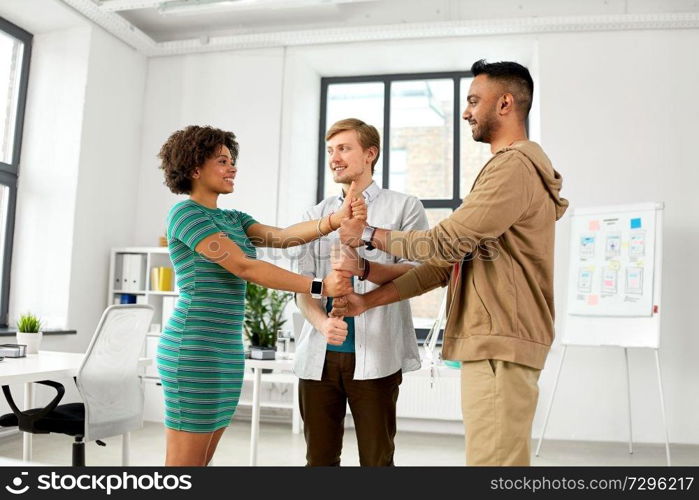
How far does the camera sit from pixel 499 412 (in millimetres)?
1618

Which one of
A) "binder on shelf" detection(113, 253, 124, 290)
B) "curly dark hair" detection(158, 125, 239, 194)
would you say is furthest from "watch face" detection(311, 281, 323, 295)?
Answer: "binder on shelf" detection(113, 253, 124, 290)

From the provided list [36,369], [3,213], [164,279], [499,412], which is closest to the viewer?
[499,412]

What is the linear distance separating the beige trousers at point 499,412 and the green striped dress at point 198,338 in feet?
2.38

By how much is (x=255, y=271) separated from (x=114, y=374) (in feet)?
5.43

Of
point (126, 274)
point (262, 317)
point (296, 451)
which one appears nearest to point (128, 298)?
point (126, 274)

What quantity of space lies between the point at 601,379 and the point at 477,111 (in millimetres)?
4160

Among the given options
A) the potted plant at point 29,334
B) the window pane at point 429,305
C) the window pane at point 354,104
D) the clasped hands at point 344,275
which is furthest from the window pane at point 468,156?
the clasped hands at point 344,275

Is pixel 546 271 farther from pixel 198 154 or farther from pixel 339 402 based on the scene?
pixel 198 154

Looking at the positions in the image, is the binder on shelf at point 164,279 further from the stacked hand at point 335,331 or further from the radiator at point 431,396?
the stacked hand at point 335,331

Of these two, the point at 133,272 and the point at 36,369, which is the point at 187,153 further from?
the point at 133,272

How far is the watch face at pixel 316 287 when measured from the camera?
2039mm

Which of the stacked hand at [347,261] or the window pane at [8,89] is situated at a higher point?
the window pane at [8,89]

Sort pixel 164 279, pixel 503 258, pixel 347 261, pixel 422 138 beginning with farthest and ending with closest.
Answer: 1. pixel 422 138
2. pixel 164 279
3. pixel 347 261
4. pixel 503 258

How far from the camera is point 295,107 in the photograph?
629 centimetres
